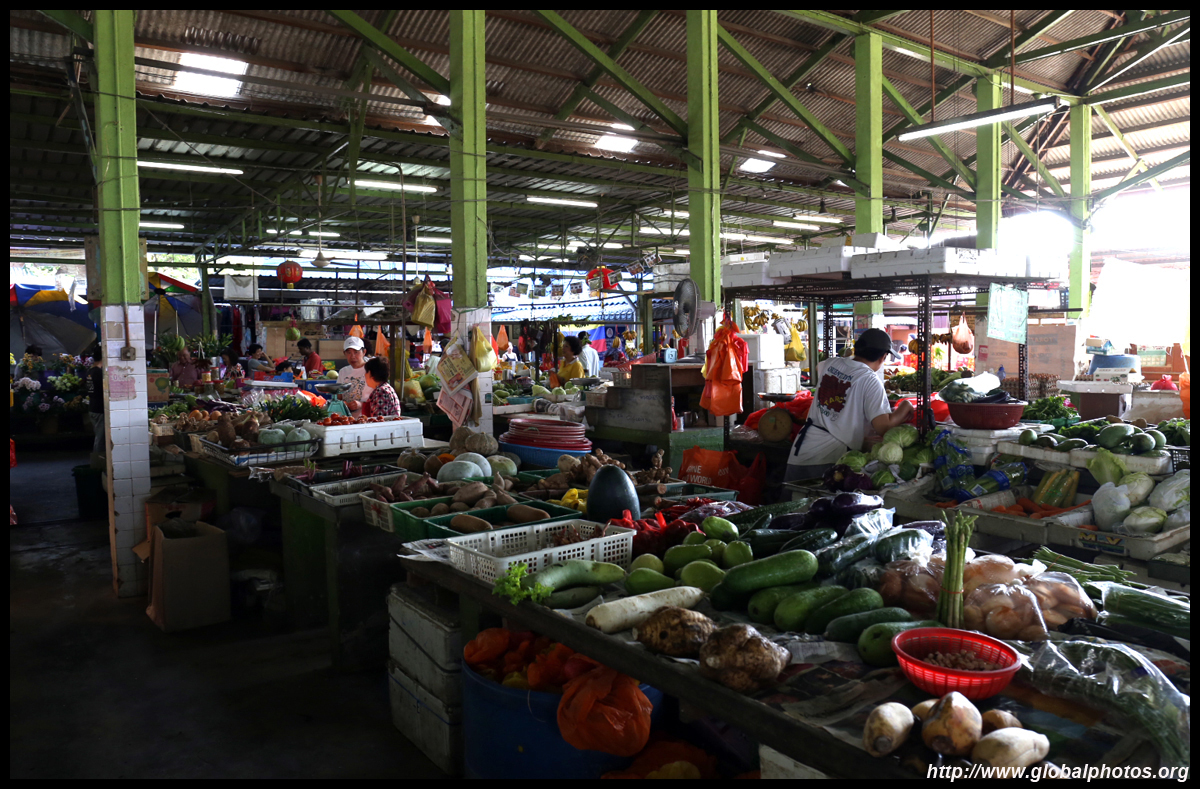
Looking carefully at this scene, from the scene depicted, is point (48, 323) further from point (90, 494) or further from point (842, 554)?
point (842, 554)

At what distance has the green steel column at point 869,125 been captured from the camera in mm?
9945

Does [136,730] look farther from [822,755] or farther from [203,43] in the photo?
[203,43]

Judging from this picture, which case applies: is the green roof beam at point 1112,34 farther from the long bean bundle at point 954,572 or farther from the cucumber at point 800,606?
the cucumber at point 800,606

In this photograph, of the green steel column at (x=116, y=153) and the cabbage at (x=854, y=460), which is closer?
the cabbage at (x=854, y=460)

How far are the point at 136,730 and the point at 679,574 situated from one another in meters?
2.90

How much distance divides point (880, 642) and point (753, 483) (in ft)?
12.3

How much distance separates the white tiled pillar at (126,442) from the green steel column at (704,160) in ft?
17.7

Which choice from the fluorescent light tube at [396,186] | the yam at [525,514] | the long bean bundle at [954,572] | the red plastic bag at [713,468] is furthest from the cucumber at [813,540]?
the fluorescent light tube at [396,186]

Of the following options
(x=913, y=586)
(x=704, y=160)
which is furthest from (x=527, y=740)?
(x=704, y=160)

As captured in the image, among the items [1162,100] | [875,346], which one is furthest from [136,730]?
[1162,100]

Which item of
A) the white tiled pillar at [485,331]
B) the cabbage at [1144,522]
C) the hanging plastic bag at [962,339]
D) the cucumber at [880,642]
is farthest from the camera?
the hanging plastic bag at [962,339]

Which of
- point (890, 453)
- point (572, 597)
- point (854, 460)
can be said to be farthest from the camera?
point (854, 460)

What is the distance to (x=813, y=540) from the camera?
2.80 meters

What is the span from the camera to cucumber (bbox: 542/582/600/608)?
8.78 feet
